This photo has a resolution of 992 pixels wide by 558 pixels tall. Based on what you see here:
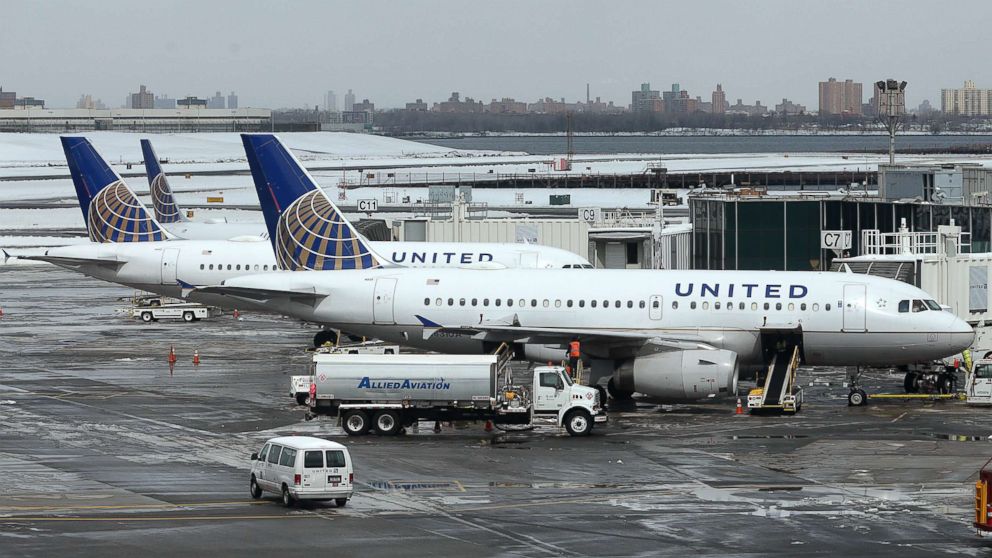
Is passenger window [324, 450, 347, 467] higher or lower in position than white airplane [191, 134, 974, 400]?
lower

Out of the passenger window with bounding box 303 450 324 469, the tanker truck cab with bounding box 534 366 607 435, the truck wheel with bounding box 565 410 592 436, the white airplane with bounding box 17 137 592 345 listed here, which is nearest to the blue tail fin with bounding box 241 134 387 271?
the white airplane with bounding box 17 137 592 345

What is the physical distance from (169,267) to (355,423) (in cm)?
2466

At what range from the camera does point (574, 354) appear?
44.8 meters

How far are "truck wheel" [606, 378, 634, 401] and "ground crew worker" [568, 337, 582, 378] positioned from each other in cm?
130

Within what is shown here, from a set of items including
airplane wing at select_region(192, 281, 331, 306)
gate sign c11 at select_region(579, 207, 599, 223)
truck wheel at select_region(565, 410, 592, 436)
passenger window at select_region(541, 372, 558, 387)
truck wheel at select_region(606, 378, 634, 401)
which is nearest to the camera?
passenger window at select_region(541, 372, 558, 387)

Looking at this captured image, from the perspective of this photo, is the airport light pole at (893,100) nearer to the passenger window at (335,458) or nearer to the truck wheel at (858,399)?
the truck wheel at (858,399)

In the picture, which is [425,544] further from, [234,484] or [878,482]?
[878,482]

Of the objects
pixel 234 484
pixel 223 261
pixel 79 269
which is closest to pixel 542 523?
pixel 234 484

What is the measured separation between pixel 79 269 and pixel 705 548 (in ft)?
145

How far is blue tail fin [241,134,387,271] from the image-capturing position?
50.9 m

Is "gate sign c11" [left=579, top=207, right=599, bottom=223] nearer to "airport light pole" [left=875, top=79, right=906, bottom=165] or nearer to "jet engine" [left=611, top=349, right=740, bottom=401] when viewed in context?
"airport light pole" [left=875, top=79, right=906, bottom=165]

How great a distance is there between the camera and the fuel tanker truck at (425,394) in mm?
39406

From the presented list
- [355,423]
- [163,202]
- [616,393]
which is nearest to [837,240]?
[616,393]

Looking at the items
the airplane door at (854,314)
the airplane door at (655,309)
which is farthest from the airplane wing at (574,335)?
the airplane door at (854,314)
